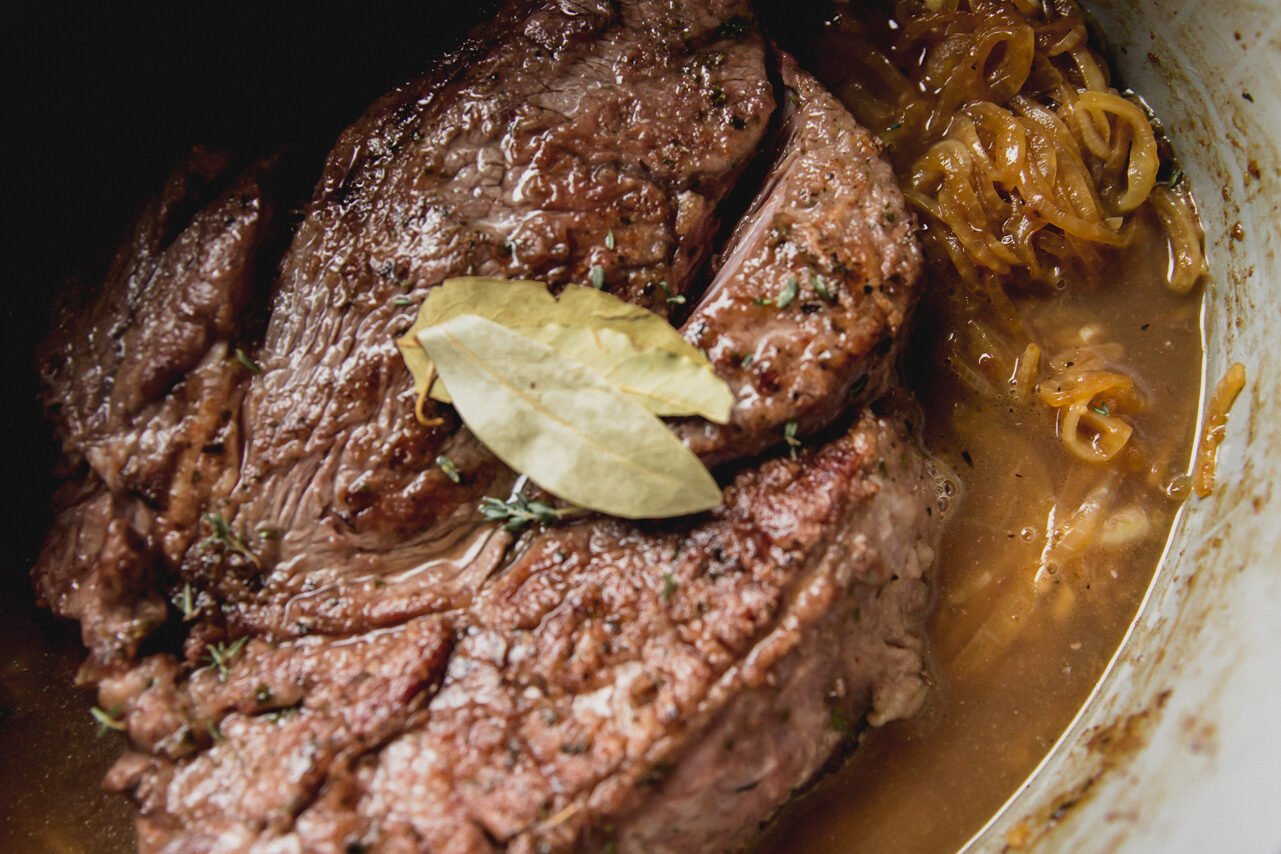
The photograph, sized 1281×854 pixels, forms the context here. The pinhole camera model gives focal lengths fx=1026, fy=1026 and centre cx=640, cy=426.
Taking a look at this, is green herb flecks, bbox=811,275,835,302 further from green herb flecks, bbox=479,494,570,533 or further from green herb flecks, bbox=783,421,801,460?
green herb flecks, bbox=479,494,570,533

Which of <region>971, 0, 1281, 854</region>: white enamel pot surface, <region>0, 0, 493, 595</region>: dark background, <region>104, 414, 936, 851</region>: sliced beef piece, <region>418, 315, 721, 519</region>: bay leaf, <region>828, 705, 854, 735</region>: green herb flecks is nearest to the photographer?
<region>104, 414, 936, 851</region>: sliced beef piece

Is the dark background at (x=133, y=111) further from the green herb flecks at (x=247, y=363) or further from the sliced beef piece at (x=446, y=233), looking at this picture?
the green herb flecks at (x=247, y=363)

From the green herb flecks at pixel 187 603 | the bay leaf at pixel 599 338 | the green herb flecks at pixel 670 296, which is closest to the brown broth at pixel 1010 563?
the green herb flecks at pixel 670 296

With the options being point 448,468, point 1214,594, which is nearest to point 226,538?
point 448,468

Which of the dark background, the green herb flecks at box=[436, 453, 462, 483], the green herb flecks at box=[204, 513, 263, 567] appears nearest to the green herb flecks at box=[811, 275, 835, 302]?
the green herb flecks at box=[436, 453, 462, 483]

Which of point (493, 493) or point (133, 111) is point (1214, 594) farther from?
point (133, 111)

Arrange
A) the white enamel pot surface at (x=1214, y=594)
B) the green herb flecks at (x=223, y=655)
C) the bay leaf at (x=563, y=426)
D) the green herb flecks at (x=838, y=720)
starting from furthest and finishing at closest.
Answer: the white enamel pot surface at (x=1214, y=594)
the green herb flecks at (x=838, y=720)
the green herb flecks at (x=223, y=655)
the bay leaf at (x=563, y=426)

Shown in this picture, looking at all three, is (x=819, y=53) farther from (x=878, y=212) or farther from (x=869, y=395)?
(x=869, y=395)
